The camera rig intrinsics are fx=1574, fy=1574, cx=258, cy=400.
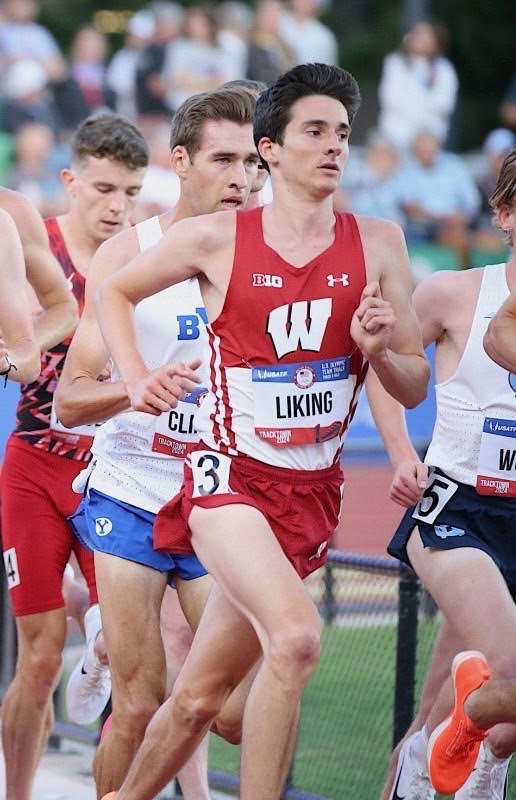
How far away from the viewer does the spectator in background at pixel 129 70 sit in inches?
642

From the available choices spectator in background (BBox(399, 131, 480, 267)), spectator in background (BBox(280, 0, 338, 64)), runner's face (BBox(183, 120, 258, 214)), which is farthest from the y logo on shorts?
spectator in background (BBox(280, 0, 338, 64))

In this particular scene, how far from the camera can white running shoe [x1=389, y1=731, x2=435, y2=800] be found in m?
5.30

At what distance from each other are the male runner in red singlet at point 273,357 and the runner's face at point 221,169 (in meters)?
0.64

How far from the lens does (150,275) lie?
4797 mm

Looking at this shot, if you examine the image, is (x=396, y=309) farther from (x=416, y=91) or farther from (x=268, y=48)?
(x=416, y=91)

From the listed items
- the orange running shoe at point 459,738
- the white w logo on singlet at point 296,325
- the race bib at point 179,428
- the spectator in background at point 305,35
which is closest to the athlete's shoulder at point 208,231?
the white w logo on singlet at point 296,325

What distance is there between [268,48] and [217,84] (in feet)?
3.38

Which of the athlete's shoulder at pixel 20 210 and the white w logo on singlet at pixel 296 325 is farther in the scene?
the athlete's shoulder at pixel 20 210

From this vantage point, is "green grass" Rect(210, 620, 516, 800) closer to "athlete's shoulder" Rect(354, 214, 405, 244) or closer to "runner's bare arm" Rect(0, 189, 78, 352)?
"runner's bare arm" Rect(0, 189, 78, 352)

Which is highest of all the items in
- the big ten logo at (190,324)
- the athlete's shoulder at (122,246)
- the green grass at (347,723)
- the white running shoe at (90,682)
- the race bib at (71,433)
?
the athlete's shoulder at (122,246)

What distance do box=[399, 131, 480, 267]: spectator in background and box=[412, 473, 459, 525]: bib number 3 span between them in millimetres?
11526

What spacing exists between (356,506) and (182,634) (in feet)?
19.7

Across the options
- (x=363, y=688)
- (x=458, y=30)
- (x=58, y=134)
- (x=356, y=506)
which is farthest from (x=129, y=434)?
(x=458, y=30)

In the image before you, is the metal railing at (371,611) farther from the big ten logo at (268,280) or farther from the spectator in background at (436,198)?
the spectator in background at (436,198)
